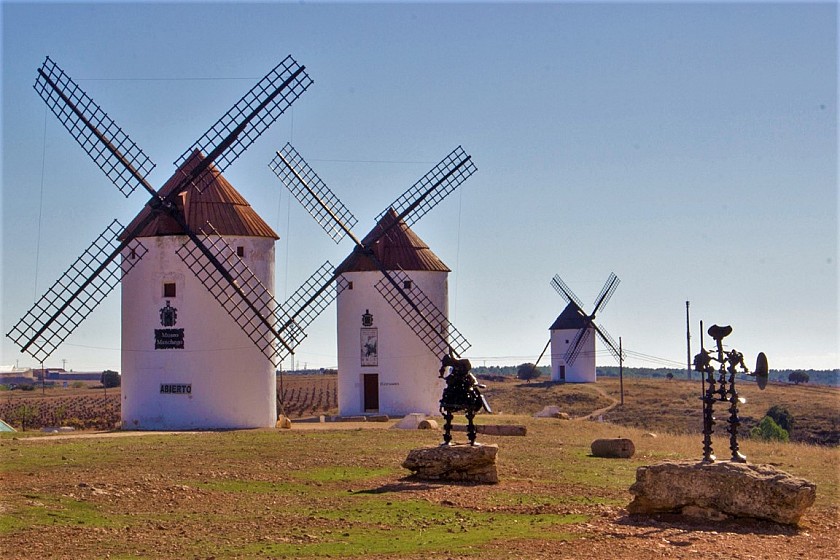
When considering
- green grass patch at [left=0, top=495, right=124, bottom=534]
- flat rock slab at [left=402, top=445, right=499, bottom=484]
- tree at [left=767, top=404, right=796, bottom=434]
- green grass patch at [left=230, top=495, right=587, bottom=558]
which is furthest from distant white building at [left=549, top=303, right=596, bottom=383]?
green grass patch at [left=0, top=495, right=124, bottom=534]

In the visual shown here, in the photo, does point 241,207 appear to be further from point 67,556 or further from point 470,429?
point 67,556

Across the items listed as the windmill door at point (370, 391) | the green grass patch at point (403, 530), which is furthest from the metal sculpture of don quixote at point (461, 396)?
the windmill door at point (370, 391)

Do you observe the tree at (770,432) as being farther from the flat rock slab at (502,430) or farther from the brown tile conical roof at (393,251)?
the flat rock slab at (502,430)

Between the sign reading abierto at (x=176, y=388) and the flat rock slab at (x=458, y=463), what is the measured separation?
1732 centimetres

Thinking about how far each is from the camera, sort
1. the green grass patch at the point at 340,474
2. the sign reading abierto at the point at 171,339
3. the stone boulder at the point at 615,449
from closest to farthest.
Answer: the green grass patch at the point at 340,474
the stone boulder at the point at 615,449
the sign reading abierto at the point at 171,339

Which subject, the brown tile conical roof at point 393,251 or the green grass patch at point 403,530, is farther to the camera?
the brown tile conical roof at point 393,251

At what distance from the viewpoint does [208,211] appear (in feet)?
126

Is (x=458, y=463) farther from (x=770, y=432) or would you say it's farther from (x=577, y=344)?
(x=577, y=344)

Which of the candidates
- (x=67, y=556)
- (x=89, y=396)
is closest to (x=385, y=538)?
(x=67, y=556)

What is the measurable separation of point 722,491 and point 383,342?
31.3 meters

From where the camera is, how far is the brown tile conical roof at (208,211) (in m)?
37.9

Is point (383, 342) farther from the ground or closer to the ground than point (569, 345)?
closer to the ground

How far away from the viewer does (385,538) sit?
639 inches

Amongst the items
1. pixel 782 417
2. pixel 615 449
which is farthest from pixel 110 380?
pixel 615 449
